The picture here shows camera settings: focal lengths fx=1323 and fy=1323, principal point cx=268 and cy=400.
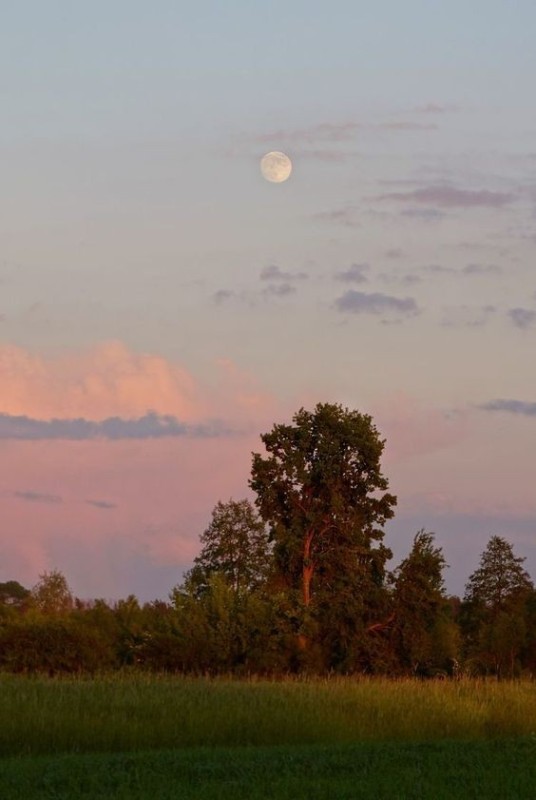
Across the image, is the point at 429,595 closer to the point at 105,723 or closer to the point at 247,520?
the point at 247,520

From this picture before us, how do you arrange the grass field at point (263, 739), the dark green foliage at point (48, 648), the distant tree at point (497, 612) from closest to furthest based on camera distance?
the grass field at point (263, 739)
the dark green foliage at point (48, 648)
the distant tree at point (497, 612)

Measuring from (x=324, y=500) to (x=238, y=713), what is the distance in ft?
86.1

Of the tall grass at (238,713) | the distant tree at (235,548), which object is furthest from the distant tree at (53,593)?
the tall grass at (238,713)

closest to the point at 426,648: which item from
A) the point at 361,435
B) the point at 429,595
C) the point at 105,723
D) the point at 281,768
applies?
the point at 429,595

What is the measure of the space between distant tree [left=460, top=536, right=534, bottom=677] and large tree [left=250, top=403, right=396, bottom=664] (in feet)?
69.7

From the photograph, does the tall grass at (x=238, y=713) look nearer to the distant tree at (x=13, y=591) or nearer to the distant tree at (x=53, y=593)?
the distant tree at (x=53, y=593)

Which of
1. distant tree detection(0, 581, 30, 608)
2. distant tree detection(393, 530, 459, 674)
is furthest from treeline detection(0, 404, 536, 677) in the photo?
distant tree detection(0, 581, 30, 608)

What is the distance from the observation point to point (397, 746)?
23359 mm

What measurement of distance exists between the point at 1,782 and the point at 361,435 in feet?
119

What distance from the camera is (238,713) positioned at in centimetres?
2764

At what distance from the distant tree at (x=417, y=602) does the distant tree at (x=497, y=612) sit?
19.8 meters

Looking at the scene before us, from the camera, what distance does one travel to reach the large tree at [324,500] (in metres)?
53.0

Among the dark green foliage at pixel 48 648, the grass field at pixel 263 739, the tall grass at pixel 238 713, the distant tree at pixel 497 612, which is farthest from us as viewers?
the distant tree at pixel 497 612

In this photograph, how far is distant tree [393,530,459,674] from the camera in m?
52.5
